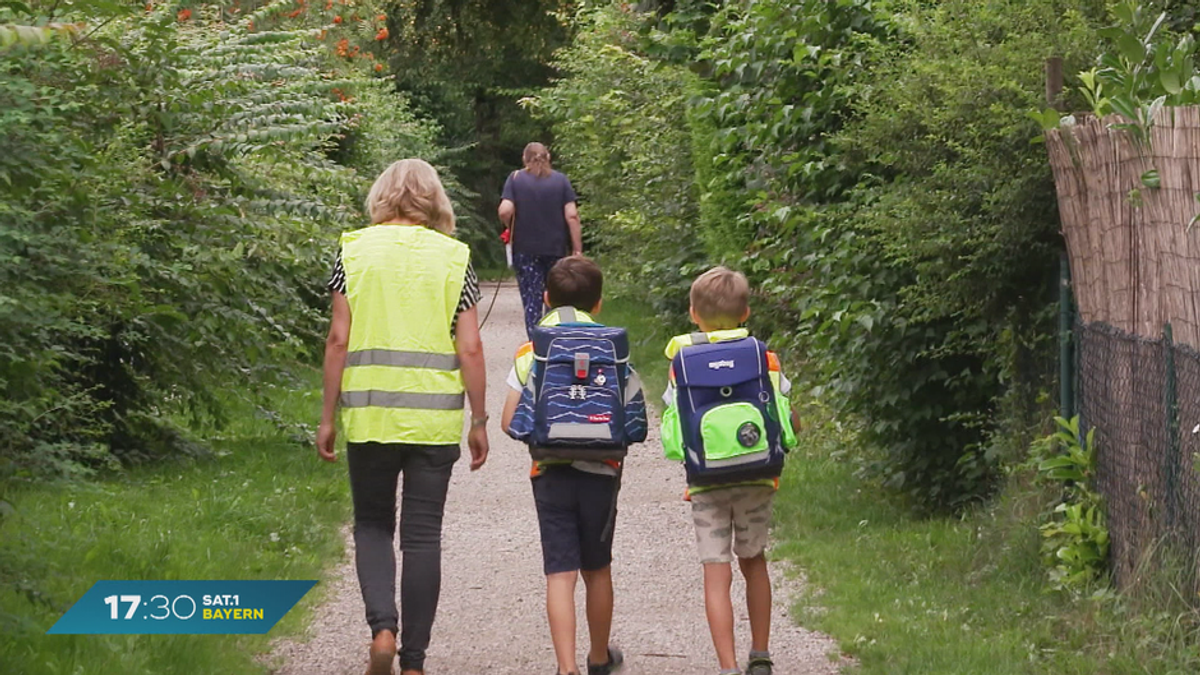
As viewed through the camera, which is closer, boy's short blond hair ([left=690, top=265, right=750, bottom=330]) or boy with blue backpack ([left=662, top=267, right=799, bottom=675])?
boy with blue backpack ([left=662, top=267, right=799, bottom=675])

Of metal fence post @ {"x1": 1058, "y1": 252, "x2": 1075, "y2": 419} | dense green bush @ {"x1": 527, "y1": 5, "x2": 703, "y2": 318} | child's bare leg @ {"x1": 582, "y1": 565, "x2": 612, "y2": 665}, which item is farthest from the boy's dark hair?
dense green bush @ {"x1": 527, "y1": 5, "x2": 703, "y2": 318}

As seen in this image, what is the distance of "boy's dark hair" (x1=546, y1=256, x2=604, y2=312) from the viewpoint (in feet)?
20.0

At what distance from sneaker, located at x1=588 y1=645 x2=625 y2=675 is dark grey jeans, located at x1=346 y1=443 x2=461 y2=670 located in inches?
27.6

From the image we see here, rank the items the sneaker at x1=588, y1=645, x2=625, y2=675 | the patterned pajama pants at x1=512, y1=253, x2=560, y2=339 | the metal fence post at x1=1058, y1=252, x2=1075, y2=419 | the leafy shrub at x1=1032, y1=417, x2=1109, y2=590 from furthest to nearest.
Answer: the patterned pajama pants at x1=512, y1=253, x2=560, y2=339, the metal fence post at x1=1058, y1=252, x2=1075, y2=419, the leafy shrub at x1=1032, y1=417, x2=1109, y2=590, the sneaker at x1=588, y1=645, x2=625, y2=675

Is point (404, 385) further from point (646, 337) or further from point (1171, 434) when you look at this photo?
point (646, 337)

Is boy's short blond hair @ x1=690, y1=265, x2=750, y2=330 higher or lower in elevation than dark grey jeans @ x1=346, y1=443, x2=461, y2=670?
higher

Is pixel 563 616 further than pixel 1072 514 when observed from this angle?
No

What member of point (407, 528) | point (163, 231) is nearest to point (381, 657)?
point (407, 528)

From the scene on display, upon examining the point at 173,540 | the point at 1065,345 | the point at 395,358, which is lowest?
the point at 173,540

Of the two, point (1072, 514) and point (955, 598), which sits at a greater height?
point (1072, 514)

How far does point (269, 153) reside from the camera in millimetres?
11398

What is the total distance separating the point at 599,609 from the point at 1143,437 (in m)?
2.01

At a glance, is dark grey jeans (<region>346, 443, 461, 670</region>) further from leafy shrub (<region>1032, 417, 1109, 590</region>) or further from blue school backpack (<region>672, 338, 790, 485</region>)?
leafy shrub (<region>1032, 417, 1109, 590</region>)

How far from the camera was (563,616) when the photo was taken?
595cm
